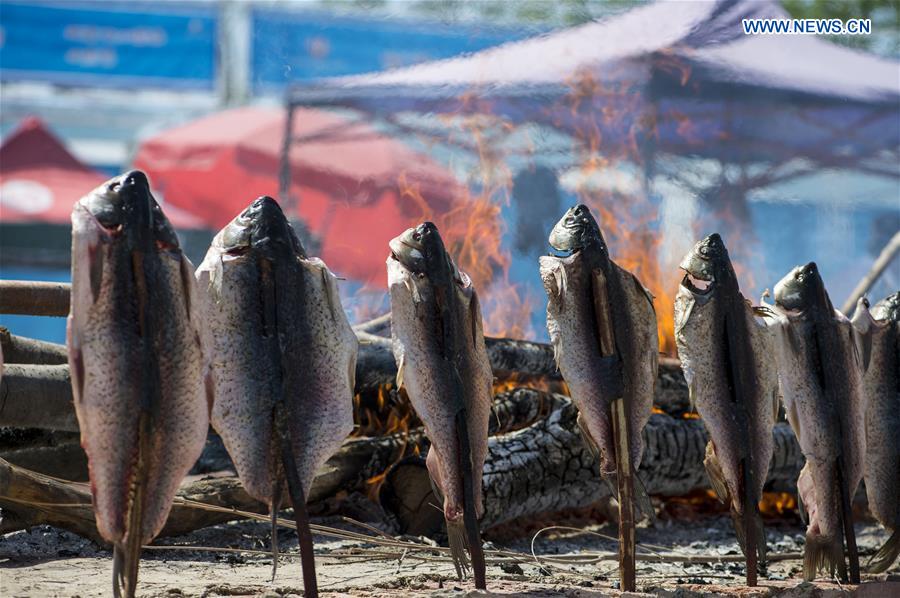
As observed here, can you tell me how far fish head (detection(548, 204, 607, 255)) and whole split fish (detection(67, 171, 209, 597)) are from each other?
1794 mm

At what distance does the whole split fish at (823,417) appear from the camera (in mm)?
5477

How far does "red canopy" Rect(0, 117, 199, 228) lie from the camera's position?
14.1 m

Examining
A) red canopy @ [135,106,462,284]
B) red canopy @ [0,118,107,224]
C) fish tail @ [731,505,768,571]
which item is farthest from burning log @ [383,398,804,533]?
red canopy @ [0,118,107,224]

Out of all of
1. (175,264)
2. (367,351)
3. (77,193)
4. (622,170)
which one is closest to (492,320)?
(622,170)

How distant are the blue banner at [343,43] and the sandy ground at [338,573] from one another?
533cm

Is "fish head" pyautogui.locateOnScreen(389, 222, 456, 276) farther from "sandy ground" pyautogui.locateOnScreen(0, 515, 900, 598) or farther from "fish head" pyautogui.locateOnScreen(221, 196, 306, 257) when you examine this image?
"sandy ground" pyautogui.locateOnScreen(0, 515, 900, 598)

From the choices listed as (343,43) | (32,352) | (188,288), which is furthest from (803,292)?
(343,43)

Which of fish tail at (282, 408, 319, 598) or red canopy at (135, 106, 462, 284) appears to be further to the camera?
red canopy at (135, 106, 462, 284)

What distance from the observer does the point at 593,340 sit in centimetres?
496

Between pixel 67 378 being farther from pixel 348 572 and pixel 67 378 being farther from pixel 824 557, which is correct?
pixel 824 557

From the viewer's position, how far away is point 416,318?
4738 mm

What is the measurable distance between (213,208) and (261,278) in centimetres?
1067

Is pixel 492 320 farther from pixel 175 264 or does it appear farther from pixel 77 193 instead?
pixel 77 193

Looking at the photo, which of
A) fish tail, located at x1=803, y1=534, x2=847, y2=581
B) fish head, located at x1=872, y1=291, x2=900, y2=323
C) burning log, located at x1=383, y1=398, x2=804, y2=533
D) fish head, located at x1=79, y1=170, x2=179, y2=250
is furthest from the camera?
burning log, located at x1=383, y1=398, x2=804, y2=533
